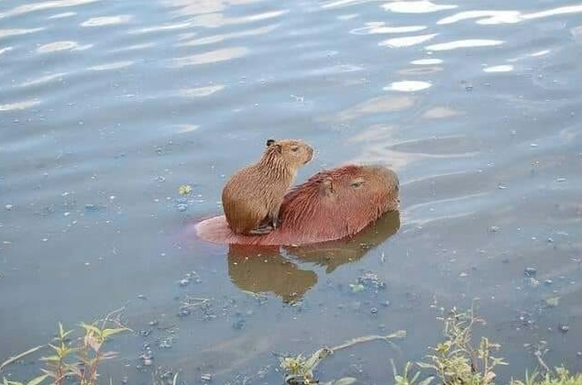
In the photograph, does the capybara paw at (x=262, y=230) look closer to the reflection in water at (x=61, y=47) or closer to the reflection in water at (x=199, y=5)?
the reflection in water at (x=61, y=47)

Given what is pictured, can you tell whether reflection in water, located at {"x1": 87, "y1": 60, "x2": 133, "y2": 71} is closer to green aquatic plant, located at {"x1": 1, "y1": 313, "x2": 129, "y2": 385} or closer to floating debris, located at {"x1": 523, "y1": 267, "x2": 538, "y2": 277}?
green aquatic plant, located at {"x1": 1, "y1": 313, "x2": 129, "y2": 385}

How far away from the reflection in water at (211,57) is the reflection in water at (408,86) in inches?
63.2

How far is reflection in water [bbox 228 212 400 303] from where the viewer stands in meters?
6.18

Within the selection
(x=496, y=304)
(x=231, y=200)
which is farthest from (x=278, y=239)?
(x=496, y=304)

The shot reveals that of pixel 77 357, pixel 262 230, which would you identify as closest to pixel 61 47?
pixel 262 230

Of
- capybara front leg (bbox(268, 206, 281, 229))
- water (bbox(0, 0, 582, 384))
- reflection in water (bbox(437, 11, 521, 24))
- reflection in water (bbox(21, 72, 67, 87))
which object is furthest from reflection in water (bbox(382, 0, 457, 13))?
capybara front leg (bbox(268, 206, 281, 229))

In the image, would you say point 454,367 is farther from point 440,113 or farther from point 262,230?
point 440,113

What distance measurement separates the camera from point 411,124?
7898 millimetres

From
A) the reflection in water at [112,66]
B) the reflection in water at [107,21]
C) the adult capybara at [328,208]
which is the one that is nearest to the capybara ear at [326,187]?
the adult capybara at [328,208]

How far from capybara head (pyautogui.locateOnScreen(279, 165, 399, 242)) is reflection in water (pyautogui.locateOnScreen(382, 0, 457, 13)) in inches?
145

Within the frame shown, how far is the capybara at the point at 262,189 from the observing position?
6.32 meters

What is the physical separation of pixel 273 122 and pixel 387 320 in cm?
285

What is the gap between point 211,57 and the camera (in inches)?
375

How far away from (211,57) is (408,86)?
1.96m
